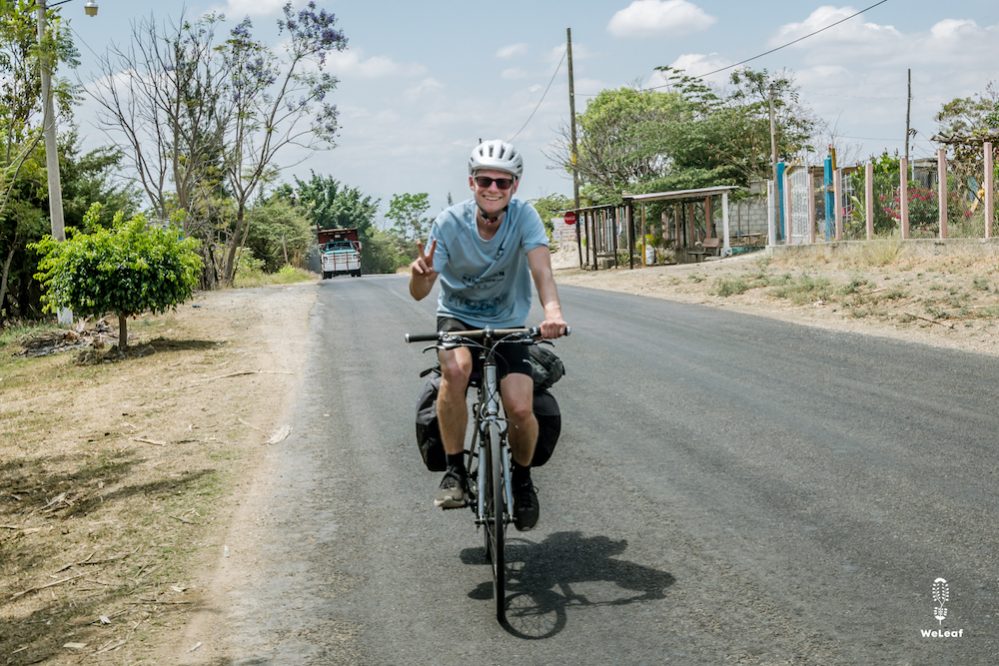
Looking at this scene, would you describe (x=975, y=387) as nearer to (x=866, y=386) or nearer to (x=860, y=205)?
(x=866, y=386)

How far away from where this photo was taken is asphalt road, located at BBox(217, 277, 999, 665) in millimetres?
4141

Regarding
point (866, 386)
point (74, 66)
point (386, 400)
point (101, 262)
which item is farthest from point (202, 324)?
point (866, 386)

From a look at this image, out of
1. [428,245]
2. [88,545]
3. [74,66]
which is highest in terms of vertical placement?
[74,66]

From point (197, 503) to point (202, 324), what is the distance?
1438cm

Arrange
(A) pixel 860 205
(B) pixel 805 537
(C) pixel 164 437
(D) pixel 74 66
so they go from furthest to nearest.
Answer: (A) pixel 860 205, (D) pixel 74 66, (C) pixel 164 437, (B) pixel 805 537

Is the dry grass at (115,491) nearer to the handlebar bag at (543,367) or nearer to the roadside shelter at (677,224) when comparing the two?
the handlebar bag at (543,367)

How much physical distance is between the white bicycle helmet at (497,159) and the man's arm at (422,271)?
0.41m

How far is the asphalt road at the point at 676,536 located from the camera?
13.6 ft

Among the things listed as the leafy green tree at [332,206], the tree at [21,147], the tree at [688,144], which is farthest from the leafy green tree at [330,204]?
the tree at [21,147]

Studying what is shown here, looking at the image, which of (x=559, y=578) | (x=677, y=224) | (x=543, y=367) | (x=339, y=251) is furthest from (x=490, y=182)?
(x=339, y=251)

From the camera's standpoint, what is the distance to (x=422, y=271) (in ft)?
15.5

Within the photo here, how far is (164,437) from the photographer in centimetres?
907

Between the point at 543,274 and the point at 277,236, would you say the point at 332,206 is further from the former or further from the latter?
the point at 543,274

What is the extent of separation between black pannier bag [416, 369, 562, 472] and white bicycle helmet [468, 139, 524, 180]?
1063 millimetres
